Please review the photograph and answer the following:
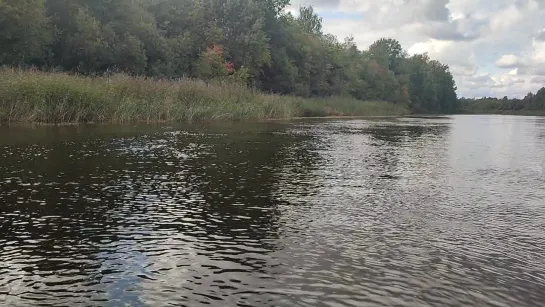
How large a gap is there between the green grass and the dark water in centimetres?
1068

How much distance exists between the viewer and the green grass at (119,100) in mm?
18562

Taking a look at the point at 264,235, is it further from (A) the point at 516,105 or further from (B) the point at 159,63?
(A) the point at 516,105

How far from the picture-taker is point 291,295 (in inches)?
121

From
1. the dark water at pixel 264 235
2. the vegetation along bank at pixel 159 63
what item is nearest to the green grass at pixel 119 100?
the vegetation along bank at pixel 159 63

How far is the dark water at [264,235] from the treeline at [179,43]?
25.8 meters

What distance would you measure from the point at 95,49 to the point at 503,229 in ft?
114

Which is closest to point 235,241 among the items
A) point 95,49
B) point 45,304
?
point 45,304

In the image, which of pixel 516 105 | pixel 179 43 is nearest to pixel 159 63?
pixel 179 43

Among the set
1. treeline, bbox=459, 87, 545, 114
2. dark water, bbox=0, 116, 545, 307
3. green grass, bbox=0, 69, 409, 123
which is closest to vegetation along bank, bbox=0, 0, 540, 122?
green grass, bbox=0, 69, 409, 123

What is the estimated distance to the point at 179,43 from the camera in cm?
4550

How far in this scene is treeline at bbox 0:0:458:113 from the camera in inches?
1266

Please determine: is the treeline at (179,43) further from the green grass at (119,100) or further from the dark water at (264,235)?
the dark water at (264,235)

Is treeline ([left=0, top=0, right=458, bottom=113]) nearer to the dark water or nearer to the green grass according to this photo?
the green grass

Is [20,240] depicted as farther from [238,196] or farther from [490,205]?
[490,205]
